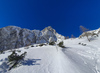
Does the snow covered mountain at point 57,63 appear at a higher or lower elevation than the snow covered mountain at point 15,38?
lower

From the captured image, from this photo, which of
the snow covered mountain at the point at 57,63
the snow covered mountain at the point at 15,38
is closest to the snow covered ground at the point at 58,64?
the snow covered mountain at the point at 57,63

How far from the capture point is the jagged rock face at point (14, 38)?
36375mm

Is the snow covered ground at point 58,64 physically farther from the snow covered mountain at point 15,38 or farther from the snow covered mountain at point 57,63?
the snow covered mountain at point 15,38

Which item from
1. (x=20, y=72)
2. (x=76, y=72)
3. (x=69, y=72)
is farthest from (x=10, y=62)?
(x=76, y=72)

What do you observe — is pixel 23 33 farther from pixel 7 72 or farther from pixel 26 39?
pixel 7 72

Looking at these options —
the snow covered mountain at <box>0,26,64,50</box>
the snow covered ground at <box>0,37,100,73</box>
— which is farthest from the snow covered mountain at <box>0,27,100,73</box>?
the snow covered mountain at <box>0,26,64,50</box>

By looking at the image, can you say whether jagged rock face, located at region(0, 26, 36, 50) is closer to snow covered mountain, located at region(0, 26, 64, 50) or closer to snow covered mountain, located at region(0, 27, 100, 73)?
snow covered mountain, located at region(0, 26, 64, 50)

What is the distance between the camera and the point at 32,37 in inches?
1610

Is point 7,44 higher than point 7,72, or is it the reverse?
point 7,44

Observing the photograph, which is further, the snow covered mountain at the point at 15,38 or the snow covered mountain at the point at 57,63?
the snow covered mountain at the point at 15,38

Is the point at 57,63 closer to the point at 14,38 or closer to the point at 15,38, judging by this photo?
the point at 15,38

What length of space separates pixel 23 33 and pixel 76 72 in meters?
43.1

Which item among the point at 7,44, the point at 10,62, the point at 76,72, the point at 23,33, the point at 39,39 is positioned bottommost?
the point at 76,72

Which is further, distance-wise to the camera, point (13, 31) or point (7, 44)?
point (13, 31)
